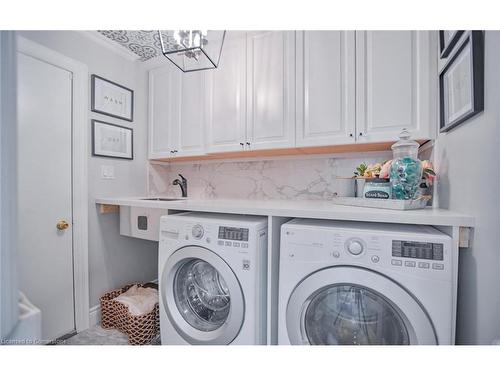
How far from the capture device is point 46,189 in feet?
3.54

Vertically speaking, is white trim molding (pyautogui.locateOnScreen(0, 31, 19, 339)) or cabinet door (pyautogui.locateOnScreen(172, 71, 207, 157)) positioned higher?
cabinet door (pyautogui.locateOnScreen(172, 71, 207, 157))

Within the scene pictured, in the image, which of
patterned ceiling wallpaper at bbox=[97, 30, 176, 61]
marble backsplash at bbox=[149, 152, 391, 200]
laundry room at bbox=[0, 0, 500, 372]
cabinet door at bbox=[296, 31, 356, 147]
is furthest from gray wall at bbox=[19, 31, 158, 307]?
cabinet door at bbox=[296, 31, 356, 147]

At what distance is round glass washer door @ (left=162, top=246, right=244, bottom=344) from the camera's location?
3.29 feet

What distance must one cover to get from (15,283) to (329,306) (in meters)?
1.07

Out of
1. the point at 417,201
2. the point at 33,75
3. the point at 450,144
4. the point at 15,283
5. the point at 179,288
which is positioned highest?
the point at 33,75

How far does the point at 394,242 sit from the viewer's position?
756 mm

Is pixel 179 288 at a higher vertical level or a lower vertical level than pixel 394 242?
lower

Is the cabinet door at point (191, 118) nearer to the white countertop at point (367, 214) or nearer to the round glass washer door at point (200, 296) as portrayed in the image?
the white countertop at point (367, 214)

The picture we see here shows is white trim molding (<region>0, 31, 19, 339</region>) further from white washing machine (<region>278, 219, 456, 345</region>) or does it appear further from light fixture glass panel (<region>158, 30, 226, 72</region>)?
white washing machine (<region>278, 219, 456, 345</region>)

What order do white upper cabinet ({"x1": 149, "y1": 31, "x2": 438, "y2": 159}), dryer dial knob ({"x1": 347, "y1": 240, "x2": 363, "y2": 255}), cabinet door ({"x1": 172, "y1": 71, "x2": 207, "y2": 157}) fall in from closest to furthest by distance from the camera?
dryer dial knob ({"x1": 347, "y1": 240, "x2": 363, "y2": 255}) → white upper cabinet ({"x1": 149, "y1": 31, "x2": 438, "y2": 159}) → cabinet door ({"x1": 172, "y1": 71, "x2": 207, "y2": 157})

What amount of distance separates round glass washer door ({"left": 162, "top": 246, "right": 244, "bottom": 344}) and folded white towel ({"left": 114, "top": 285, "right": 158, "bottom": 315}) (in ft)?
1.41
